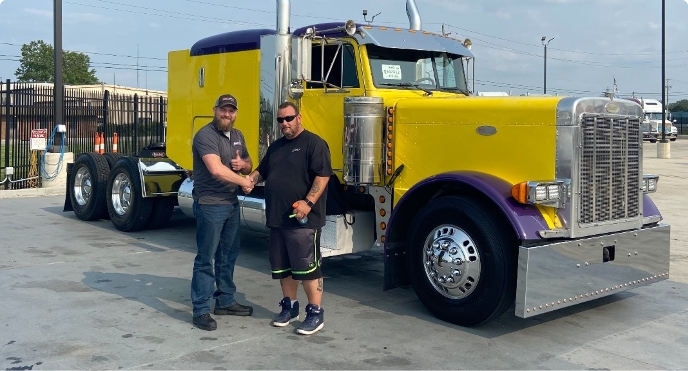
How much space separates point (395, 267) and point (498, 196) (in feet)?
4.25

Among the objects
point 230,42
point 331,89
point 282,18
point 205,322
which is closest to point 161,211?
point 230,42

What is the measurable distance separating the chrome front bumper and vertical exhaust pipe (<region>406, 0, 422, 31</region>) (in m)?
3.66

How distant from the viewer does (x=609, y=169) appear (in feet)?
19.7

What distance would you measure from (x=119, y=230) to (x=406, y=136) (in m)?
5.54

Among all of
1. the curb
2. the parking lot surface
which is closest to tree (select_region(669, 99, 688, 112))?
the curb

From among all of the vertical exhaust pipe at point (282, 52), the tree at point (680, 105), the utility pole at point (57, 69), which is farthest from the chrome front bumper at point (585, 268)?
the tree at point (680, 105)

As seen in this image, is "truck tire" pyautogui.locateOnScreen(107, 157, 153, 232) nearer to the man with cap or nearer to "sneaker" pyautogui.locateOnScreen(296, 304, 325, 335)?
the man with cap

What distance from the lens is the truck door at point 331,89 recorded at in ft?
23.7

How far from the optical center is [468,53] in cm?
809

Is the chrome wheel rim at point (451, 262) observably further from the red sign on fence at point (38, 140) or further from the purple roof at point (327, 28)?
the red sign on fence at point (38, 140)

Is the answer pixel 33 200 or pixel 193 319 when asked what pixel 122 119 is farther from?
pixel 193 319

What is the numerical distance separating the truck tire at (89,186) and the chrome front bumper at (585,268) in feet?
25.2

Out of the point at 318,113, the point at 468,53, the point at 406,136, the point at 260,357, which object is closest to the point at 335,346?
the point at 260,357

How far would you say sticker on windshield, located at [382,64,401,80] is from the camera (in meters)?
7.29
